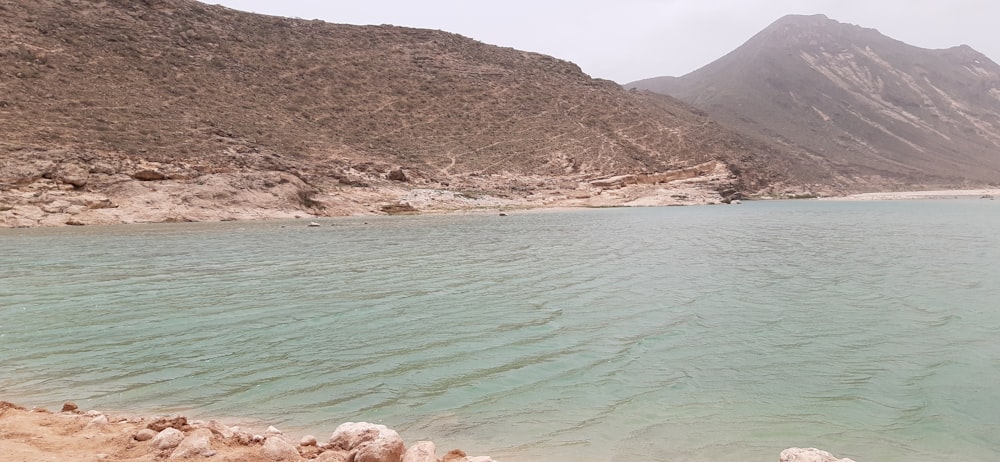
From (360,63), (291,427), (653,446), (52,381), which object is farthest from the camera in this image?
(360,63)

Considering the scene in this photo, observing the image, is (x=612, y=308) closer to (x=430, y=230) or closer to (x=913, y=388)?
(x=913, y=388)

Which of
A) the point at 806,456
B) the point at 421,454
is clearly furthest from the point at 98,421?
the point at 806,456

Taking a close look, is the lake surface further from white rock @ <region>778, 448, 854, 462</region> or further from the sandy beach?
white rock @ <region>778, 448, 854, 462</region>

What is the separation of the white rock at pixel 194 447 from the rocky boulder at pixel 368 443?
76 centimetres

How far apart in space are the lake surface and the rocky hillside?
65.9 ft

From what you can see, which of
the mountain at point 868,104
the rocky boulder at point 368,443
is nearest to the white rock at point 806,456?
the rocky boulder at point 368,443

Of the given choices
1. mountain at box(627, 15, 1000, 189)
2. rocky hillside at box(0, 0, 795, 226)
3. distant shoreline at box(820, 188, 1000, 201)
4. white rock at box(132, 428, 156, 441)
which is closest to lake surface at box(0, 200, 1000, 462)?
white rock at box(132, 428, 156, 441)

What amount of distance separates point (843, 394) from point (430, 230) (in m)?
22.0

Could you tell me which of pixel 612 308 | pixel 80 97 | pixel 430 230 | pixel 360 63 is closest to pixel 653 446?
pixel 612 308

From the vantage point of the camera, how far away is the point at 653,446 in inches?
179

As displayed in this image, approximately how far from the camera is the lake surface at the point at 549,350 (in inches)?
192

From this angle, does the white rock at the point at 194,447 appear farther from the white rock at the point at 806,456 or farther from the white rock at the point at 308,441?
the white rock at the point at 806,456

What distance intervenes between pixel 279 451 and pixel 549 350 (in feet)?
12.4

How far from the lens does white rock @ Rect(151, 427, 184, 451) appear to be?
4.01 meters
